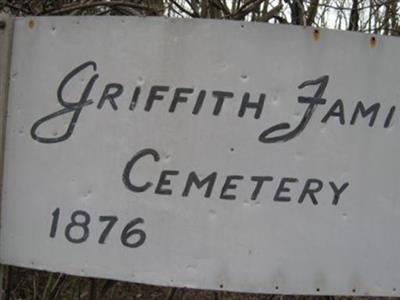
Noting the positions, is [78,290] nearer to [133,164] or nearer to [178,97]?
[133,164]

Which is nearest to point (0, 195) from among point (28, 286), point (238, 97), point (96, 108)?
point (96, 108)

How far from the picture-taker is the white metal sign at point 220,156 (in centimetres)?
202

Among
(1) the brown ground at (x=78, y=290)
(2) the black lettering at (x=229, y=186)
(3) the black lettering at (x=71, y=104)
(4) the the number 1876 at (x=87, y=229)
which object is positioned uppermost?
(3) the black lettering at (x=71, y=104)

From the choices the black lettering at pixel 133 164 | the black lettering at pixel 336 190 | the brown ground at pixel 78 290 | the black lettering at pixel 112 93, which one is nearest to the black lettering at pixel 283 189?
the black lettering at pixel 336 190

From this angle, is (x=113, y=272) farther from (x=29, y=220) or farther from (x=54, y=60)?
(x=54, y=60)

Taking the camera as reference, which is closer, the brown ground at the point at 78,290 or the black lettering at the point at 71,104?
the black lettering at the point at 71,104

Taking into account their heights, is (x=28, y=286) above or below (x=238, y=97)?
below

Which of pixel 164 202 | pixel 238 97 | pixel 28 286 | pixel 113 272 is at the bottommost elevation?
pixel 28 286

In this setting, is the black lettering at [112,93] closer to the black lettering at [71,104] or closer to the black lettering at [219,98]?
the black lettering at [71,104]

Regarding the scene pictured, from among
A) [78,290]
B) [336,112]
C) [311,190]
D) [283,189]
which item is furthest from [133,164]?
[78,290]

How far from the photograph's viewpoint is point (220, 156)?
6.63ft

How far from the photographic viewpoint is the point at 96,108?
81.0 inches

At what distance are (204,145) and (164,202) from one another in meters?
0.26

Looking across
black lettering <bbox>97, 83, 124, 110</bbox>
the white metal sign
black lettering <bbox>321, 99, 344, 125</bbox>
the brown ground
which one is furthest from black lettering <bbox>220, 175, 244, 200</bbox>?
the brown ground
